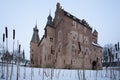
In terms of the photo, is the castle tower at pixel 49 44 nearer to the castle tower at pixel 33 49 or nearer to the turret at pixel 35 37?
the castle tower at pixel 33 49

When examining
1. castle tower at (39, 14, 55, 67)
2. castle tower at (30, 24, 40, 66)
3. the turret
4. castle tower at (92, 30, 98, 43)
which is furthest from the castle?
castle tower at (92, 30, 98, 43)

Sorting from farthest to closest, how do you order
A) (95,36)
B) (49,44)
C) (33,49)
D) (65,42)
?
(95,36) < (33,49) < (49,44) < (65,42)

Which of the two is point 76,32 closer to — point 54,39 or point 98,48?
point 54,39

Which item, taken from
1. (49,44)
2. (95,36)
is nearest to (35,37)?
(49,44)

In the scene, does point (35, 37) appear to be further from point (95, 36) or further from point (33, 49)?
point (95, 36)

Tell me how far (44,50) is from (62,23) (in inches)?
361

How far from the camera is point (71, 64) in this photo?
4912 centimetres

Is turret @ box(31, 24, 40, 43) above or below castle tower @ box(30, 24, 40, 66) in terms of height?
above

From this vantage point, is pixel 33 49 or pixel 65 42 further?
pixel 33 49

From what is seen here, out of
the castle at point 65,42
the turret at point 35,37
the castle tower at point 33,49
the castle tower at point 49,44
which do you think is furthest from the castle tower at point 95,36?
the castle tower at point 49,44

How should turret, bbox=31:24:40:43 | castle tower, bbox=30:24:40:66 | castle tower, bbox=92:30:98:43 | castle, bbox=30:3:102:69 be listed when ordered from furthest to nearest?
castle tower, bbox=92:30:98:43, turret, bbox=31:24:40:43, castle tower, bbox=30:24:40:66, castle, bbox=30:3:102:69

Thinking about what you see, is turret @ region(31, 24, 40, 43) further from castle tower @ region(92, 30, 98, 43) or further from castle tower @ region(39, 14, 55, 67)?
castle tower @ region(92, 30, 98, 43)

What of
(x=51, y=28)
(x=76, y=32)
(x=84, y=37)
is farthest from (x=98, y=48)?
(x=51, y=28)

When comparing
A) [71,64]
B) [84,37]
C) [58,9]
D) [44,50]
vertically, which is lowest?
[71,64]
